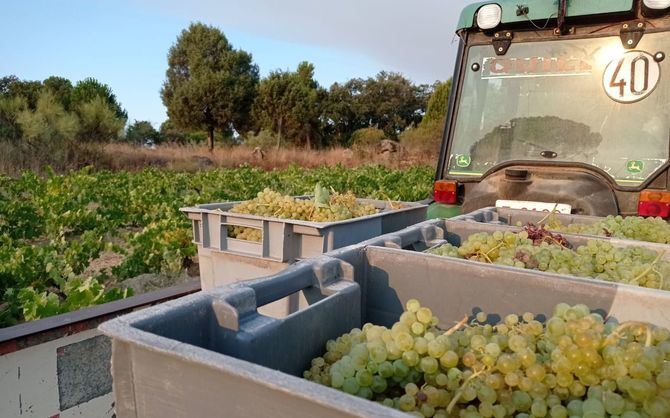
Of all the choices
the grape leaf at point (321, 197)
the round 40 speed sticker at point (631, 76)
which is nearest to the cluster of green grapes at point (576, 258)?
the grape leaf at point (321, 197)

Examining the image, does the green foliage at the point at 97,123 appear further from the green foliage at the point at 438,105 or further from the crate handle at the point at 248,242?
the crate handle at the point at 248,242

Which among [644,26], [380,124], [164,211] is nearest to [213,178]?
[164,211]

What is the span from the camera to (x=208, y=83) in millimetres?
30781

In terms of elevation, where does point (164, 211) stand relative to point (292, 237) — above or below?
below

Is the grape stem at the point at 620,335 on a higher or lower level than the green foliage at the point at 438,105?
lower

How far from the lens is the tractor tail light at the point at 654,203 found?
10.2 ft

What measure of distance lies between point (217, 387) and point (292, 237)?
6.48ft

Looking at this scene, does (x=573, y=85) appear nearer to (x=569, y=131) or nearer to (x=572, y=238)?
(x=569, y=131)

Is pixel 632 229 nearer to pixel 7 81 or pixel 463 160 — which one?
pixel 463 160

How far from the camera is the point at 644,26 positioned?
10.7ft

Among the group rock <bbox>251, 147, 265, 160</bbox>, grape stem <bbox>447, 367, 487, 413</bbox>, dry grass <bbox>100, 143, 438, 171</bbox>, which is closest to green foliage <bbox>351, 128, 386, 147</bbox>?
dry grass <bbox>100, 143, 438, 171</bbox>

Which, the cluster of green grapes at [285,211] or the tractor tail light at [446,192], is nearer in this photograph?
the cluster of green grapes at [285,211]

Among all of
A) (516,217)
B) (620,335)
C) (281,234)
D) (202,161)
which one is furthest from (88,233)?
(202,161)

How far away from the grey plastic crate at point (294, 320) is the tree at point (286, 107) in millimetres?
30323
